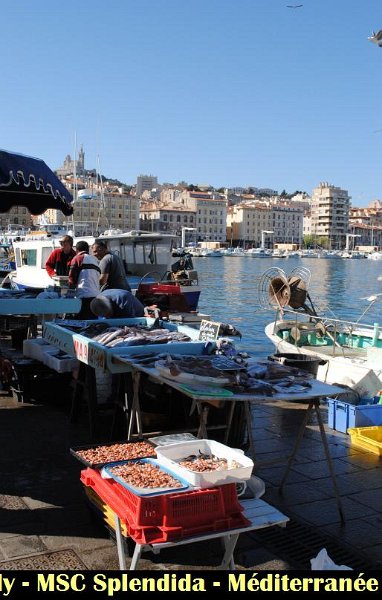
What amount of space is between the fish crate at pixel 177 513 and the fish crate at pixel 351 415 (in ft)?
12.4

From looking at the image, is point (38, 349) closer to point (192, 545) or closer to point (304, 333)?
point (192, 545)

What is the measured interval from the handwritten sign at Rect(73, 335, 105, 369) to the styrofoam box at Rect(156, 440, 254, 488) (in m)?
1.79

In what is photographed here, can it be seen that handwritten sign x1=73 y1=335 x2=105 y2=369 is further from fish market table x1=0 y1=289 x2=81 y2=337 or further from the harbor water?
the harbor water

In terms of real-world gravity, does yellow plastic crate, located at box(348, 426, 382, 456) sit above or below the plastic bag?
below

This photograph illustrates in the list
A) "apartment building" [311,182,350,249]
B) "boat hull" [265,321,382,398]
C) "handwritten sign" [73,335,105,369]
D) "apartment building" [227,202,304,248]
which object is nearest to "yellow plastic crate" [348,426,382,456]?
"boat hull" [265,321,382,398]

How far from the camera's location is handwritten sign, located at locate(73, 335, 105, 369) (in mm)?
5363

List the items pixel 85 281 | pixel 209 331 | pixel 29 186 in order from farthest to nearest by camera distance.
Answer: pixel 85 281, pixel 209 331, pixel 29 186

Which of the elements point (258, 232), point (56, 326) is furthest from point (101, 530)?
point (258, 232)

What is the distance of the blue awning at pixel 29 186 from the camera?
574cm

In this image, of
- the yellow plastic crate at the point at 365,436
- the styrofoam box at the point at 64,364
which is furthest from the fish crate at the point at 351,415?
the styrofoam box at the point at 64,364

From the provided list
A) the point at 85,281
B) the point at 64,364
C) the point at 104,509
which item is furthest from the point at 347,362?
the point at 104,509

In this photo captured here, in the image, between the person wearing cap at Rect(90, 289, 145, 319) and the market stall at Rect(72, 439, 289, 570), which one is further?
the person wearing cap at Rect(90, 289, 145, 319)

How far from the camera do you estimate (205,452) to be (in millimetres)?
3693

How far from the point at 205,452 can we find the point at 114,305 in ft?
12.7
